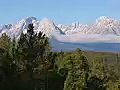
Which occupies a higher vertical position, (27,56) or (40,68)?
(27,56)

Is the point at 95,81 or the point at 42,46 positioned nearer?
the point at 95,81

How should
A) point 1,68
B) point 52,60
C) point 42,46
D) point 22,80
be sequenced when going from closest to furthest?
point 1,68
point 22,80
point 42,46
point 52,60

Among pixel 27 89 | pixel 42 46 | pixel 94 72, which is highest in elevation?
pixel 42 46

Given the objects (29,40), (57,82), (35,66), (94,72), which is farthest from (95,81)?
(29,40)

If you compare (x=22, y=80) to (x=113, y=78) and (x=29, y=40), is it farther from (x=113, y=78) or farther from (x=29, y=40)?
(x=113, y=78)

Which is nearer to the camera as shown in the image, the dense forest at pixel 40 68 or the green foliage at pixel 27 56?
the dense forest at pixel 40 68

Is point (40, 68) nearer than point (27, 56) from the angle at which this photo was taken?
No

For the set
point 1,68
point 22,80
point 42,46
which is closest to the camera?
point 1,68

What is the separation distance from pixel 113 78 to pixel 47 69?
28593 mm

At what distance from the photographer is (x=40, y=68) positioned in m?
79.0

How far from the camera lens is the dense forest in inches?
2584

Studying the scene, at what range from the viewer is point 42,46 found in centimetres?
8062

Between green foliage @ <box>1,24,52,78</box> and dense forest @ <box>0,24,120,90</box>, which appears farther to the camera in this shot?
green foliage @ <box>1,24,52,78</box>

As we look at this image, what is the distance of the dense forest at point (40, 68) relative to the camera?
2584 inches
